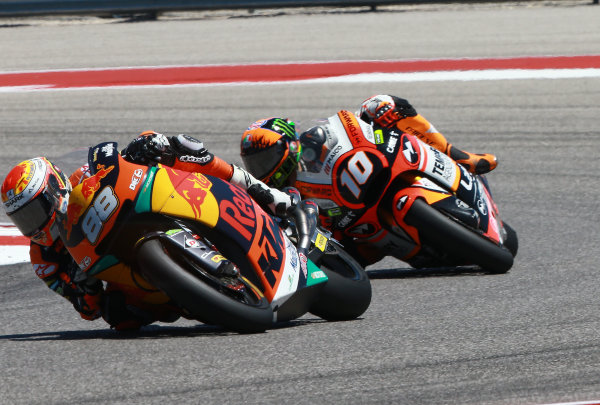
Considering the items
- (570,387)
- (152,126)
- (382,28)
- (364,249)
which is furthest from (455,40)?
(570,387)

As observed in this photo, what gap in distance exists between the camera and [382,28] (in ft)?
55.2

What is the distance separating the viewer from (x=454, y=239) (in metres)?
6.26

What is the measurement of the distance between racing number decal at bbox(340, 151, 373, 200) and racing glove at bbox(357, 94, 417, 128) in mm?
791

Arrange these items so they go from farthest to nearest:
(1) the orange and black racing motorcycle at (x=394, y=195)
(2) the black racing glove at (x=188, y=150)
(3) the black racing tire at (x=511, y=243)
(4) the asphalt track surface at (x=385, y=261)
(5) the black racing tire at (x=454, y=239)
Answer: (3) the black racing tire at (x=511, y=243)
(1) the orange and black racing motorcycle at (x=394, y=195)
(5) the black racing tire at (x=454, y=239)
(2) the black racing glove at (x=188, y=150)
(4) the asphalt track surface at (x=385, y=261)

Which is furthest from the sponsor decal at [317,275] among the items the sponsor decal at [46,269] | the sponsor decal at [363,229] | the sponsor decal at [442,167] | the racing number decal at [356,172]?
the sponsor decal at [442,167]

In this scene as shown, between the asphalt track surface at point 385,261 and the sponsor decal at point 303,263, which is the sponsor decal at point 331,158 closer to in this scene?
the asphalt track surface at point 385,261

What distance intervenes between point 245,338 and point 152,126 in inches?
305

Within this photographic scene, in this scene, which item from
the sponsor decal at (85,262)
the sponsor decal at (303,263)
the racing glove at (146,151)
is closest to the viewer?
the sponsor decal at (85,262)

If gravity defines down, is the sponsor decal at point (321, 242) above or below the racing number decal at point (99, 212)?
below

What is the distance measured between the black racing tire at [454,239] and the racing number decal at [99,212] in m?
2.30

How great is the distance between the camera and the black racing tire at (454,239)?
6270mm

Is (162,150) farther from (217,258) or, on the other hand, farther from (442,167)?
(442,167)

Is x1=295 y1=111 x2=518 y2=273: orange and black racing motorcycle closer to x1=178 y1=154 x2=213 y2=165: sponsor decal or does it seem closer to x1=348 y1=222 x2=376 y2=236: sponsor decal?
x1=348 y1=222 x2=376 y2=236: sponsor decal

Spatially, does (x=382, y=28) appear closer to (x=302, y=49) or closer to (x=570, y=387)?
(x=302, y=49)
